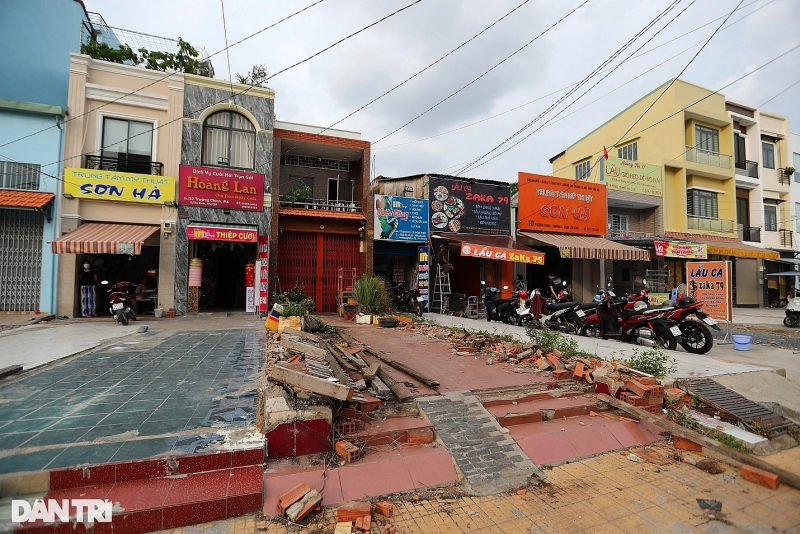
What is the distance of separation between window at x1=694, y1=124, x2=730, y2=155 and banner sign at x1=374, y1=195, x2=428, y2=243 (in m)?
16.9

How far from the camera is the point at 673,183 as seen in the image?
63.0 feet

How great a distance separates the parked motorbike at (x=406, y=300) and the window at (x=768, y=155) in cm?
2388

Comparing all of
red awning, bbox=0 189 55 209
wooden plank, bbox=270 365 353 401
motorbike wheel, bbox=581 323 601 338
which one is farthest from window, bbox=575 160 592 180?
red awning, bbox=0 189 55 209

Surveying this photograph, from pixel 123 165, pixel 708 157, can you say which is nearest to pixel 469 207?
pixel 123 165

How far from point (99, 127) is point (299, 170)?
627cm

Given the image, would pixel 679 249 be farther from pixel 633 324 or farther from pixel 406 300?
pixel 406 300

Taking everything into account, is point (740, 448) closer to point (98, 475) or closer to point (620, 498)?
point (620, 498)

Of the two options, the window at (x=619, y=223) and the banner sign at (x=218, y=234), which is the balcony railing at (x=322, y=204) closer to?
the banner sign at (x=218, y=234)

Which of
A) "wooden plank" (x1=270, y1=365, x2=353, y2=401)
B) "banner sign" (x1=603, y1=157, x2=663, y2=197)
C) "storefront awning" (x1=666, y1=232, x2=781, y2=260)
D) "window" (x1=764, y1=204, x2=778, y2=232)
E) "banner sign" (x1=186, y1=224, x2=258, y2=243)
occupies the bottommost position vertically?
"wooden plank" (x1=270, y1=365, x2=353, y2=401)

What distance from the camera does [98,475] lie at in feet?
8.00

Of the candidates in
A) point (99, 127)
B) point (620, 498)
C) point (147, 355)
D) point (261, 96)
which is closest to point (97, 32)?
point (99, 127)

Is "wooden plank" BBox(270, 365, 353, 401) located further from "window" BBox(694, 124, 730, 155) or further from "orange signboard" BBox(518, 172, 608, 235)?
"window" BBox(694, 124, 730, 155)

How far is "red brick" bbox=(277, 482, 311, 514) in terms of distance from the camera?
243 cm

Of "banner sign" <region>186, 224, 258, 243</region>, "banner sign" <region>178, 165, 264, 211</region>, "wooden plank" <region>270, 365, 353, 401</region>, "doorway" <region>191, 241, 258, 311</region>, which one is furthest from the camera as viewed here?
"doorway" <region>191, 241, 258, 311</region>
